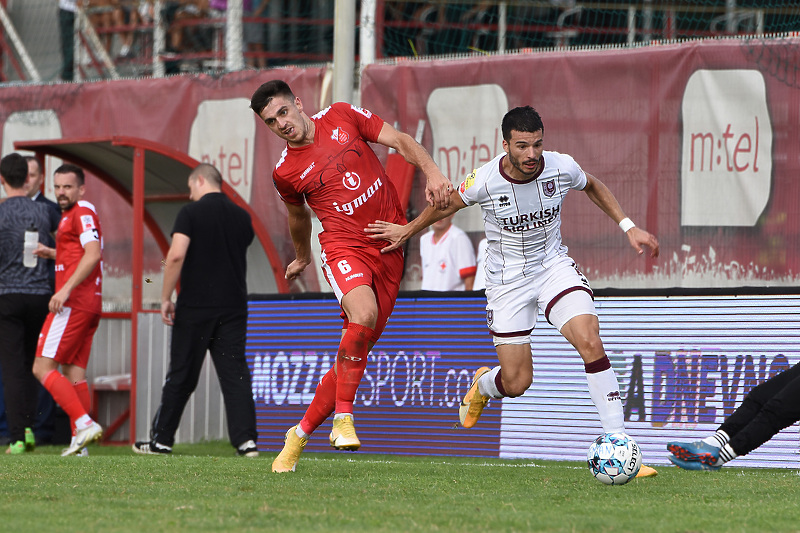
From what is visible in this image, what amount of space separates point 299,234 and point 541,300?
1.50 meters

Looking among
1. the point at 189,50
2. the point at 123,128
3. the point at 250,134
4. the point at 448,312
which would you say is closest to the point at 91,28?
the point at 189,50

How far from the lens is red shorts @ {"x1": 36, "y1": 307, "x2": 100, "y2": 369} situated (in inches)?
370

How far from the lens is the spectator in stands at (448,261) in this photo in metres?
10.2

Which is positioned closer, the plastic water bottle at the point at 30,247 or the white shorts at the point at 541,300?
the white shorts at the point at 541,300

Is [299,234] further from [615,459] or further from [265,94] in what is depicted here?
[615,459]

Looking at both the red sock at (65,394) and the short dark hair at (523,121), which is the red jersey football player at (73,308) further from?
the short dark hair at (523,121)

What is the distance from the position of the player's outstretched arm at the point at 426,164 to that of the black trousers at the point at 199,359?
120 inches

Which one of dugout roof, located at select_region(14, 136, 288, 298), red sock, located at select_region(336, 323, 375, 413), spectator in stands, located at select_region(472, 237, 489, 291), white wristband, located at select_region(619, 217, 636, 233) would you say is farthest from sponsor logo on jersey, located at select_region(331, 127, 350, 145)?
dugout roof, located at select_region(14, 136, 288, 298)

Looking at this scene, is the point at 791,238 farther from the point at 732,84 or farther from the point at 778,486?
the point at 778,486

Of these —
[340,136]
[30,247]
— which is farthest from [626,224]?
[30,247]

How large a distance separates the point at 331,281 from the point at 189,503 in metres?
1.78

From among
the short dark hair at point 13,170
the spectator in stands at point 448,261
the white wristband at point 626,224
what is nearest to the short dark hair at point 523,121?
the white wristband at point 626,224

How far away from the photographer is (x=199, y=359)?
9195mm

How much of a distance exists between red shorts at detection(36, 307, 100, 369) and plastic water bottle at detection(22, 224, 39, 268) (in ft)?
1.81
